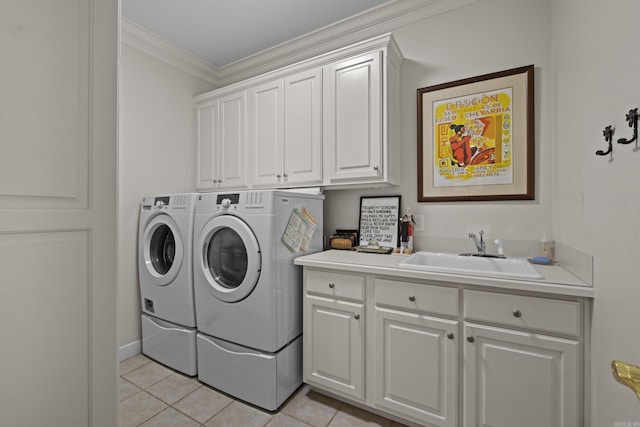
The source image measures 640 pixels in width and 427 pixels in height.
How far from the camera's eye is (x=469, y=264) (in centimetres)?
172

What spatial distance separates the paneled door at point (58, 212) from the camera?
2.09ft

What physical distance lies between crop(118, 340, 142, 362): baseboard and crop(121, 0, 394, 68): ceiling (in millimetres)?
2707

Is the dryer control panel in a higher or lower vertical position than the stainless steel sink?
higher

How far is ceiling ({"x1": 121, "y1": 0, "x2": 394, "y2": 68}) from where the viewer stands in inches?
79.9

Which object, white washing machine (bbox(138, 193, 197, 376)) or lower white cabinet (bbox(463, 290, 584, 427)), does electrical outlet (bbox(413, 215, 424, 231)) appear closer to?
lower white cabinet (bbox(463, 290, 584, 427))

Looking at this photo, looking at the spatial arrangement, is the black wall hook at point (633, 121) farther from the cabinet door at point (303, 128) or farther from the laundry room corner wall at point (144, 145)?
the laundry room corner wall at point (144, 145)

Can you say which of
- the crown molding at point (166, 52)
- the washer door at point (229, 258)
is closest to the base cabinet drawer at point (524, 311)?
the washer door at point (229, 258)

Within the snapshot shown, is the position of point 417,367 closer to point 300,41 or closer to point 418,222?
point 418,222

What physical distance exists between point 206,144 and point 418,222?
2.14 meters

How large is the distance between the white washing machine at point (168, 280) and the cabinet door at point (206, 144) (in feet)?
1.90

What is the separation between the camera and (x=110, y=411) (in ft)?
2.64

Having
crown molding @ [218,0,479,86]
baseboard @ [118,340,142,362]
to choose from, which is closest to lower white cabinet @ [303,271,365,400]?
baseboard @ [118,340,142,362]

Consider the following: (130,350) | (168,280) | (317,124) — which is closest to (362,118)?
(317,124)

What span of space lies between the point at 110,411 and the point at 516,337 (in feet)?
5.04
